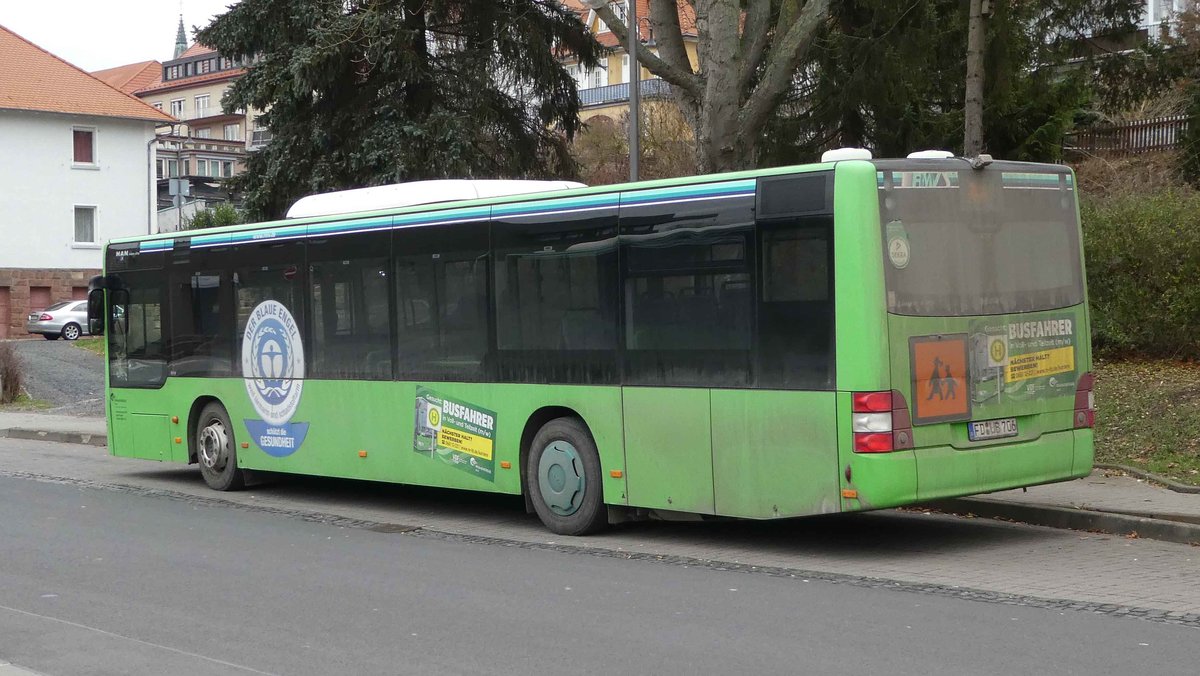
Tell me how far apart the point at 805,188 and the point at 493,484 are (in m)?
4.20

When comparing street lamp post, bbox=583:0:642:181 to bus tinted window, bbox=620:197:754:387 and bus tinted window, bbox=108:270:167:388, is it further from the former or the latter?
bus tinted window, bbox=620:197:754:387

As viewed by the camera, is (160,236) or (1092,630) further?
(160,236)

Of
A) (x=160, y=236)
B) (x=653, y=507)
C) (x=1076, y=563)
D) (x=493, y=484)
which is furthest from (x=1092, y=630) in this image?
(x=160, y=236)

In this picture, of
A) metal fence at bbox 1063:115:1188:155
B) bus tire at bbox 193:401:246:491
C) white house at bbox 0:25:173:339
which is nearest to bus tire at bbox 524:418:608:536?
bus tire at bbox 193:401:246:491

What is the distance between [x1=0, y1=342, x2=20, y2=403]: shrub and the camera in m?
29.4

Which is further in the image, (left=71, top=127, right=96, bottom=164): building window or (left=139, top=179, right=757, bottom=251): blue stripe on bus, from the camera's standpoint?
(left=71, top=127, right=96, bottom=164): building window

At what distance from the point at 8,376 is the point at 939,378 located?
24.1 m

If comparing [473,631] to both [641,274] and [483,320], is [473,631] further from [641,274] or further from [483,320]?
[483,320]

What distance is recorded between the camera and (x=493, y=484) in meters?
12.7

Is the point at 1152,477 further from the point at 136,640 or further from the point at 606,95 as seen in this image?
the point at 606,95

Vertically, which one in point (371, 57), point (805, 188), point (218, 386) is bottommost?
point (218, 386)

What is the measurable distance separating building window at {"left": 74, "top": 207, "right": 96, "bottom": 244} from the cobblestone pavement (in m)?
46.0

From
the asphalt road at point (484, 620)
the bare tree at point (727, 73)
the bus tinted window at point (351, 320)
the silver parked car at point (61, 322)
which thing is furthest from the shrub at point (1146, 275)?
the silver parked car at point (61, 322)

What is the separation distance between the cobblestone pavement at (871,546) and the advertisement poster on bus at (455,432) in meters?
0.61
